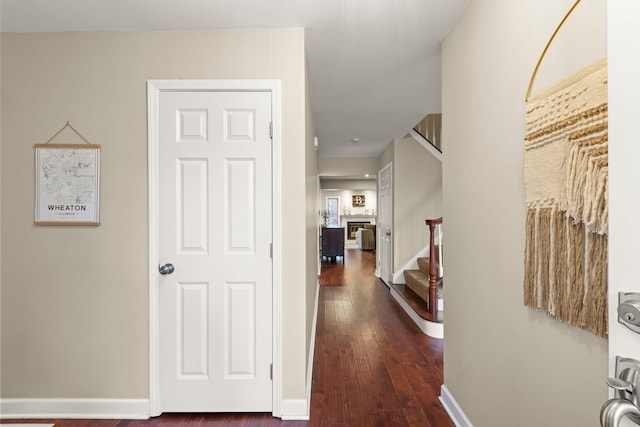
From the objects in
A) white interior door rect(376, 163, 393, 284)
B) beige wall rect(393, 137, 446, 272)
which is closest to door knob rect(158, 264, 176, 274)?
beige wall rect(393, 137, 446, 272)

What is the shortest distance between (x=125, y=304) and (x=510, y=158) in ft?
7.53

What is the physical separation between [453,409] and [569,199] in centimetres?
161

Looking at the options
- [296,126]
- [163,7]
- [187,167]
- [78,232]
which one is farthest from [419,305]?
[163,7]

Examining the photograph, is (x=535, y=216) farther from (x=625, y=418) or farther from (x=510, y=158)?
(x=625, y=418)

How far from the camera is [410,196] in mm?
5465

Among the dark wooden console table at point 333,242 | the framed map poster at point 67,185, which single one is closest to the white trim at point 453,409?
the framed map poster at point 67,185

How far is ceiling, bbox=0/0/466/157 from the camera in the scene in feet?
6.07

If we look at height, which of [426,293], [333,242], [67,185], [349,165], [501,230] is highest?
[349,165]

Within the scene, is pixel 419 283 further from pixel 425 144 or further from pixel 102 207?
pixel 102 207

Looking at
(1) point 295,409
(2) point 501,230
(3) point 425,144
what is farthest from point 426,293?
(2) point 501,230

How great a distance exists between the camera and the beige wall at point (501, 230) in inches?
42.4

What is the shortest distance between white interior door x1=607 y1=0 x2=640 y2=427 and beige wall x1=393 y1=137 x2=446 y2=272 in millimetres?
4892

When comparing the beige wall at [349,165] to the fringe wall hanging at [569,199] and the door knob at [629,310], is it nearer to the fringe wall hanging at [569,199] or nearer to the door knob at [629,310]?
the fringe wall hanging at [569,199]

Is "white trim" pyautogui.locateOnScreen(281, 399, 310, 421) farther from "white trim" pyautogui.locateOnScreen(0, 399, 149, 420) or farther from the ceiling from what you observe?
the ceiling
